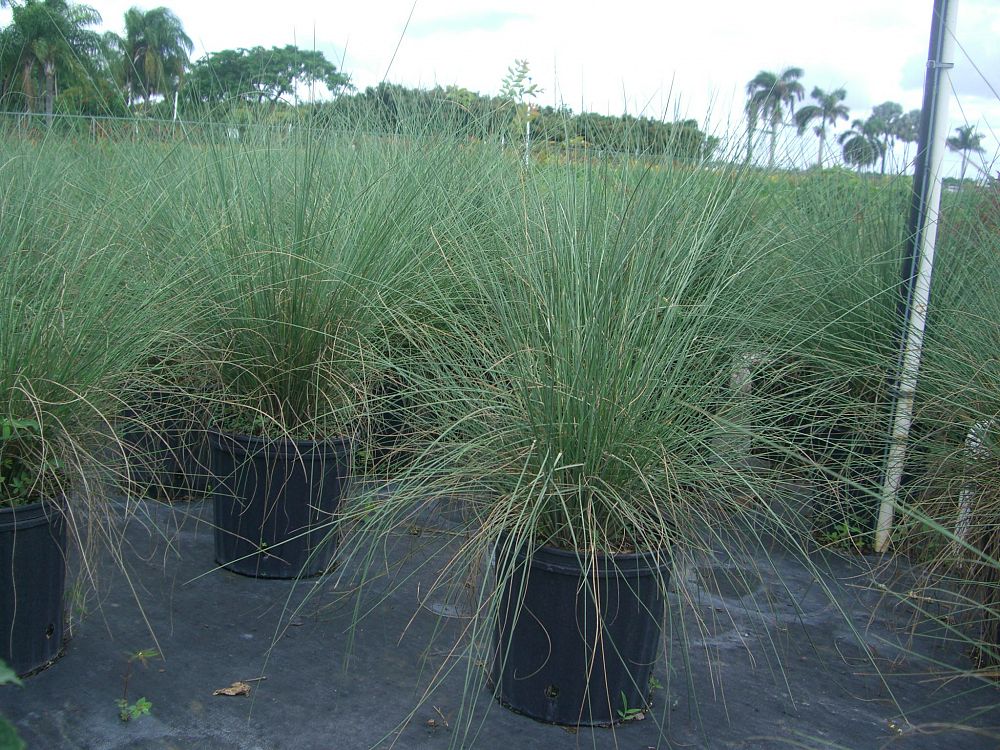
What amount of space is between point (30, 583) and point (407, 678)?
3.02ft

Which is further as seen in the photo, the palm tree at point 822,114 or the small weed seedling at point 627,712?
the palm tree at point 822,114

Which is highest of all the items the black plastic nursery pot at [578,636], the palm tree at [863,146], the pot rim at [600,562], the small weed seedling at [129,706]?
the palm tree at [863,146]

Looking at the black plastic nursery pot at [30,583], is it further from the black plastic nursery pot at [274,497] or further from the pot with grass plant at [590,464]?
the pot with grass plant at [590,464]

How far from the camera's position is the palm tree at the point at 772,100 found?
2912mm

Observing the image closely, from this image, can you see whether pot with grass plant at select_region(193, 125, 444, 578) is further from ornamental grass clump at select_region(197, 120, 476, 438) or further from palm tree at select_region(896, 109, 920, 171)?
palm tree at select_region(896, 109, 920, 171)

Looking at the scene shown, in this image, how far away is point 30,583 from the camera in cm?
205

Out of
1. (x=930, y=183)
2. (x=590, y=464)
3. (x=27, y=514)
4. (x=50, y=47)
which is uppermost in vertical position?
(x=50, y=47)

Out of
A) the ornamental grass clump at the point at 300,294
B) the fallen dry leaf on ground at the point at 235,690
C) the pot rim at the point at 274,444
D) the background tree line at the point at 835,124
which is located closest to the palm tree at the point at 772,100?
the background tree line at the point at 835,124

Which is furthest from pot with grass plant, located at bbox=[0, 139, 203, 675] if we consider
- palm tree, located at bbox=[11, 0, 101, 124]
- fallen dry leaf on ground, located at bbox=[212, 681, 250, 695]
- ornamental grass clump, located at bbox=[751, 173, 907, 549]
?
ornamental grass clump, located at bbox=[751, 173, 907, 549]

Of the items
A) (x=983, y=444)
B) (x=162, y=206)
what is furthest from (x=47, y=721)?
(x=983, y=444)

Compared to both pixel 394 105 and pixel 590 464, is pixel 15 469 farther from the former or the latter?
pixel 394 105

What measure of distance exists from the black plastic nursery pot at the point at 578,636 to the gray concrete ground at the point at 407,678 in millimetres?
53

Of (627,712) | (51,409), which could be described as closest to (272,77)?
(51,409)

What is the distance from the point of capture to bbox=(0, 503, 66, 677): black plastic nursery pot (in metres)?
1.99
